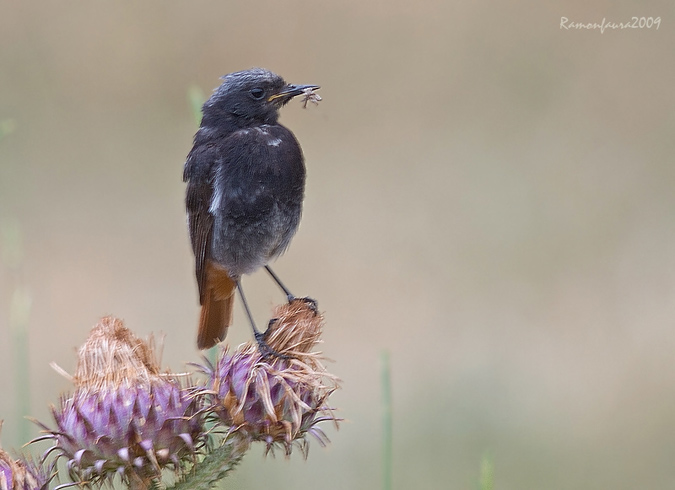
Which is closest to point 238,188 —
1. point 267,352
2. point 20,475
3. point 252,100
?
point 252,100

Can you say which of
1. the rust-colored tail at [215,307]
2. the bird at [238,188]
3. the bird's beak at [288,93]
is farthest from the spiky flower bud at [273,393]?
the bird's beak at [288,93]

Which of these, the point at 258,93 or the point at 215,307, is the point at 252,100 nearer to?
the point at 258,93

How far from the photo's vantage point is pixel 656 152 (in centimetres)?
1238

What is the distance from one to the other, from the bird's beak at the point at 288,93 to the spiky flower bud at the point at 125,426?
165 centimetres

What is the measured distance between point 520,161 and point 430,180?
118 cm

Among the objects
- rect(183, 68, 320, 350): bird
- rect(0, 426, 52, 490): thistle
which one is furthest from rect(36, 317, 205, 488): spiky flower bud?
rect(183, 68, 320, 350): bird

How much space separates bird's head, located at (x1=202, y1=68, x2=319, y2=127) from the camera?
4.38m

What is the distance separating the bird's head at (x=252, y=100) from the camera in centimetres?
438

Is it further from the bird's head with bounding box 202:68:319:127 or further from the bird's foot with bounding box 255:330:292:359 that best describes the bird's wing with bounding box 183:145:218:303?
the bird's foot with bounding box 255:330:292:359

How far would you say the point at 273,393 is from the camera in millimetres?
3074

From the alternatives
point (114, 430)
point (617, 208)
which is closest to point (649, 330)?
point (617, 208)

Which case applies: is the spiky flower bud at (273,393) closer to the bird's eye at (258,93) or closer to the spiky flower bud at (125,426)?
the spiky flower bud at (125,426)

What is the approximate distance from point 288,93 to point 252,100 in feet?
0.61

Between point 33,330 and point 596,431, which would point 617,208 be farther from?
point 33,330
